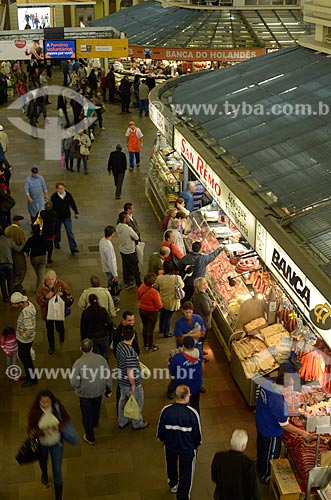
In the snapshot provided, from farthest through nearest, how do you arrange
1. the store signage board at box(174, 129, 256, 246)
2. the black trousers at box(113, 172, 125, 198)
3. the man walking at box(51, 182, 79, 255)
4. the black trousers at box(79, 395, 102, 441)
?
the black trousers at box(113, 172, 125, 198), the man walking at box(51, 182, 79, 255), the store signage board at box(174, 129, 256, 246), the black trousers at box(79, 395, 102, 441)

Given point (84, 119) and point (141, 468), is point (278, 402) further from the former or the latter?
point (84, 119)

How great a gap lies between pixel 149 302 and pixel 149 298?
2.6 inches

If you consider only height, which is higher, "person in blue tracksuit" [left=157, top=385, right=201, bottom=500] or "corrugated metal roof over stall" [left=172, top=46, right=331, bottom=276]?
"corrugated metal roof over stall" [left=172, top=46, right=331, bottom=276]

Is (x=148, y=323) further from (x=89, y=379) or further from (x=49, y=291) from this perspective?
(x=89, y=379)

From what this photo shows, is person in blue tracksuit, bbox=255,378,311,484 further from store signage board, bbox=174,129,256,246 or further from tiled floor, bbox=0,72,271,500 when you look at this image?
store signage board, bbox=174,129,256,246

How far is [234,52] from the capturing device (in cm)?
2478

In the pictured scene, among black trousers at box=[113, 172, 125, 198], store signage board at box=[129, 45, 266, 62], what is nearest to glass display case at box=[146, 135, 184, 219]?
black trousers at box=[113, 172, 125, 198]

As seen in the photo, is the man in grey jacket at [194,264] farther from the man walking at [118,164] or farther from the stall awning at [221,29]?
the stall awning at [221,29]

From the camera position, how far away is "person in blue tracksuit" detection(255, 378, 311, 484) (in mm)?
7820

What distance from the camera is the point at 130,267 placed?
41.8 ft

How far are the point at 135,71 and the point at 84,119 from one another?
31.8 feet

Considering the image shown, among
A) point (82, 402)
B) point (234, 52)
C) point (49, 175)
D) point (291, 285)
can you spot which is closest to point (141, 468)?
point (82, 402)

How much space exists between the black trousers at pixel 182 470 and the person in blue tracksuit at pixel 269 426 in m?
0.86

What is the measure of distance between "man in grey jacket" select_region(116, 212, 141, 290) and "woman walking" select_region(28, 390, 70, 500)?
520cm
